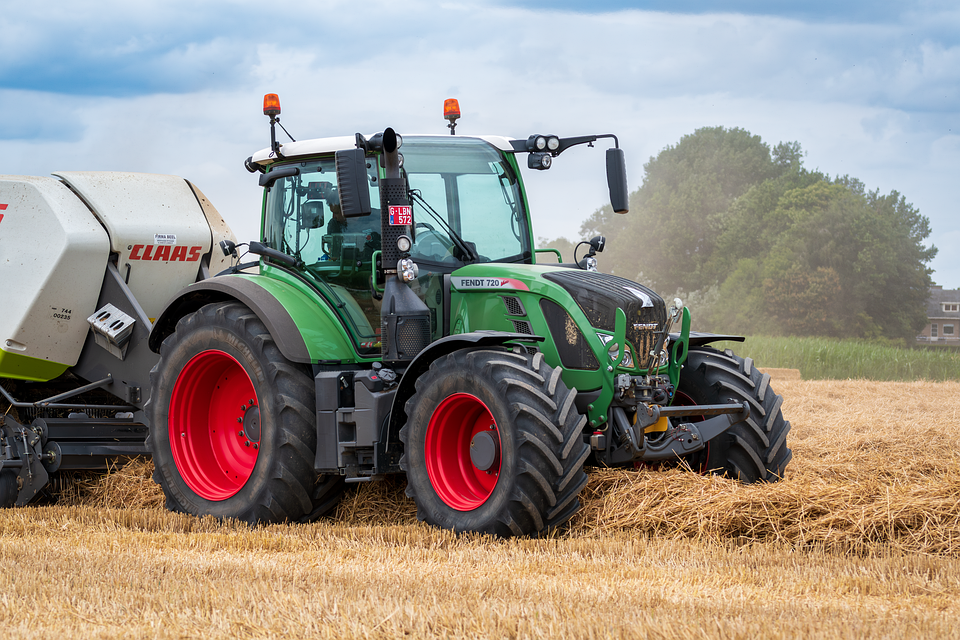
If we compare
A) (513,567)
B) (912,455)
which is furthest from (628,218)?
(513,567)

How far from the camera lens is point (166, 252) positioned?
26.5 ft

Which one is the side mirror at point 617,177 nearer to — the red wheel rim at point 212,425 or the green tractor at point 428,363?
the green tractor at point 428,363

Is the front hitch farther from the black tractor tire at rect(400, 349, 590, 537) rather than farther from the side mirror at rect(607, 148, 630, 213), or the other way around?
the side mirror at rect(607, 148, 630, 213)

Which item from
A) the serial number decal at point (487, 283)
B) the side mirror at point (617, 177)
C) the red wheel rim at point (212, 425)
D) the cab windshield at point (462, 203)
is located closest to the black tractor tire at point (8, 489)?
the red wheel rim at point (212, 425)

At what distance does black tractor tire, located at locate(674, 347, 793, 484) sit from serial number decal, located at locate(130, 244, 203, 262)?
13.5 feet

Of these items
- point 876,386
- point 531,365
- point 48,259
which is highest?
point 48,259

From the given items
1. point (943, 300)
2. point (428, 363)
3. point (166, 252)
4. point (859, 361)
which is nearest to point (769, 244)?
point (943, 300)

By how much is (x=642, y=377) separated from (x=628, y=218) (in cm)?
4969

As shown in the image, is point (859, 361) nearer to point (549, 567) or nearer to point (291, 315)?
point (291, 315)

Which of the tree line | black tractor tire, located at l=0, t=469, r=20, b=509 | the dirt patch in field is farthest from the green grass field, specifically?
black tractor tire, located at l=0, t=469, r=20, b=509

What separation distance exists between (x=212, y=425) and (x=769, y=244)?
39.2 meters

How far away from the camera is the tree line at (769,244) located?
38188mm

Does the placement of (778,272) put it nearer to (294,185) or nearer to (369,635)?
(294,185)

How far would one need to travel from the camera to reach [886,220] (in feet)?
131
